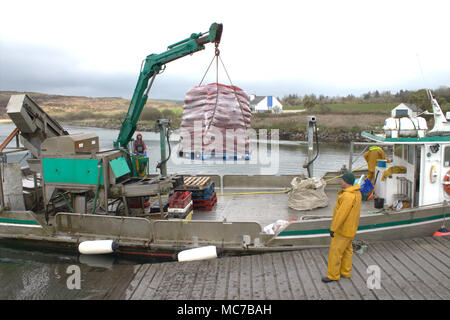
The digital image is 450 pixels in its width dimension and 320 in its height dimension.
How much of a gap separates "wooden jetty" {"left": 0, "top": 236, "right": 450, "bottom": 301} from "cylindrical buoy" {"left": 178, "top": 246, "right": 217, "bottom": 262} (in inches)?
4.0

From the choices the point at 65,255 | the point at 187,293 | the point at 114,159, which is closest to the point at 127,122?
the point at 114,159

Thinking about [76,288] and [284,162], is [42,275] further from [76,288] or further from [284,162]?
[284,162]

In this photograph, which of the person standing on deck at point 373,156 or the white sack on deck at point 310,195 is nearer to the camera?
the white sack on deck at point 310,195

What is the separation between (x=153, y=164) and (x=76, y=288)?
18.1 meters

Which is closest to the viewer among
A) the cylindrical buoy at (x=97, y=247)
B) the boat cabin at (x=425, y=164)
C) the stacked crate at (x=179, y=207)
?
the cylindrical buoy at (x=97, y=247)

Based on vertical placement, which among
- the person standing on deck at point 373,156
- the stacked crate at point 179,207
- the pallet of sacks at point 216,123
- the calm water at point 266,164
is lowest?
the calm water at point 266,164

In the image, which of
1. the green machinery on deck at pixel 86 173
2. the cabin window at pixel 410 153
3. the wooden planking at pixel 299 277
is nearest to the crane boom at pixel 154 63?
the green machinery on deck at pixel 86 173

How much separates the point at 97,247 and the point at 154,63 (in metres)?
4.98

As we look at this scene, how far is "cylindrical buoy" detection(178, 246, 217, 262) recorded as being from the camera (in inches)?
244

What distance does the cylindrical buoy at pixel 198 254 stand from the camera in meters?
6.20

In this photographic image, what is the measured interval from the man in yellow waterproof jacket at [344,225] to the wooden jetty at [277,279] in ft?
0.81

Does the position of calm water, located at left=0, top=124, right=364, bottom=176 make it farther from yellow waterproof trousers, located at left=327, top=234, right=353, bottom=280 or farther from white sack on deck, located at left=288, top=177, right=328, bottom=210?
yellow waterproof trousers, located at left=327, top=234, right=353, bottom=280

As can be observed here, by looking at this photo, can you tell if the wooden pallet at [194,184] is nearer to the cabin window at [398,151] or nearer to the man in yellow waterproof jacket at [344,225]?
Answer: the man in yellow waterproof jacket at [344,225]

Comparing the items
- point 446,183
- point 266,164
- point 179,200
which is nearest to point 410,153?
point 446,183
